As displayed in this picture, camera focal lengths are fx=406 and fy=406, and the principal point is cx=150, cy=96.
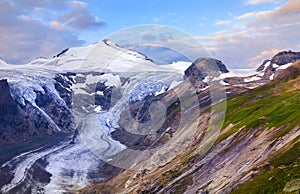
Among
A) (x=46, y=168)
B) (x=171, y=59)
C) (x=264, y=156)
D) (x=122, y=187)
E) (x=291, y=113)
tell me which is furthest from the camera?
Answer: (x=46, y=168)

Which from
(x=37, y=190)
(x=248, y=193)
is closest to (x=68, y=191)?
(x=37, y=190)

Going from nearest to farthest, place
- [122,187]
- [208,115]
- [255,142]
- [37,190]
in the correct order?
[255,142] < [122,187] < [208,115] < [37,190]

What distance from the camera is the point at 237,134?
87188 mm

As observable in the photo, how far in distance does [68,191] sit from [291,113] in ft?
230

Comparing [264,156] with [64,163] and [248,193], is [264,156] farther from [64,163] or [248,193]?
[64,163]

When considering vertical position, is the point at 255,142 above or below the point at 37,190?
above

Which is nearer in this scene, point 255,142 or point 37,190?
point 255,142

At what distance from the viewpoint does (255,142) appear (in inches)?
3004

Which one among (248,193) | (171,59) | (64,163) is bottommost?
(64,163)

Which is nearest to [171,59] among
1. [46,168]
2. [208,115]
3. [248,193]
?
[248,193]

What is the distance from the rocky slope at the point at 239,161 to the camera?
5275 cm

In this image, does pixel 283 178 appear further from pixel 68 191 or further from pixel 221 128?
pixel 68 191

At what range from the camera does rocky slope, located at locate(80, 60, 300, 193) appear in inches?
2077

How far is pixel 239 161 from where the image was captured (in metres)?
70.6
